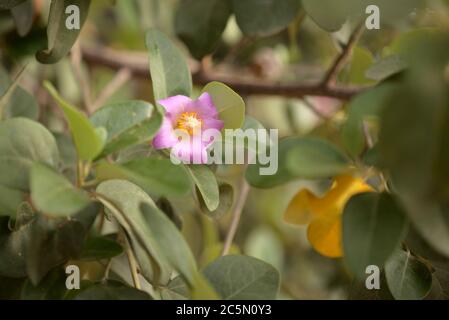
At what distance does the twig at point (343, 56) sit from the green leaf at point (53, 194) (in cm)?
42

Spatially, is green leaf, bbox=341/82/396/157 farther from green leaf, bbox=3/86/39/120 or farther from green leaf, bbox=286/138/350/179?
green leaf, bbox=3/86/39/120

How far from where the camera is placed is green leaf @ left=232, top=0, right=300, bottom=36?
0.80 metres

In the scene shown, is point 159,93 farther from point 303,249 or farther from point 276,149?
point 303,249

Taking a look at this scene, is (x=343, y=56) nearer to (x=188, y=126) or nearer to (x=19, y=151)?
(x=188, y=126)

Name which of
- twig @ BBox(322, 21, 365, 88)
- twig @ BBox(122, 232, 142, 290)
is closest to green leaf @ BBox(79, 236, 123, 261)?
twig @ BBox(122, 232, 142, 290)

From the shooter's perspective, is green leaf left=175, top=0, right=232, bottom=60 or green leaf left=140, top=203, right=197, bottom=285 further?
green leaf left=175, top=0, right=232, bottom=60

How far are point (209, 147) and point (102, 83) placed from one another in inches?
34.1

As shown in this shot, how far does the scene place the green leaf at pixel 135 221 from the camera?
19.7 inches

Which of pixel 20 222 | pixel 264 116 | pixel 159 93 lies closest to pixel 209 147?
pixel 159 93

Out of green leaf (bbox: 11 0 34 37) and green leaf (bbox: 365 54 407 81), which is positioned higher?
green leaf (bbox: 11 0 34 37)

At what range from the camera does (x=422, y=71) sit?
0.41m

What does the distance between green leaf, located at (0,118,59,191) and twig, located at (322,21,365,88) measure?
40 cm

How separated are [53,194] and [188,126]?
16cm

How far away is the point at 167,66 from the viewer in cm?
60
